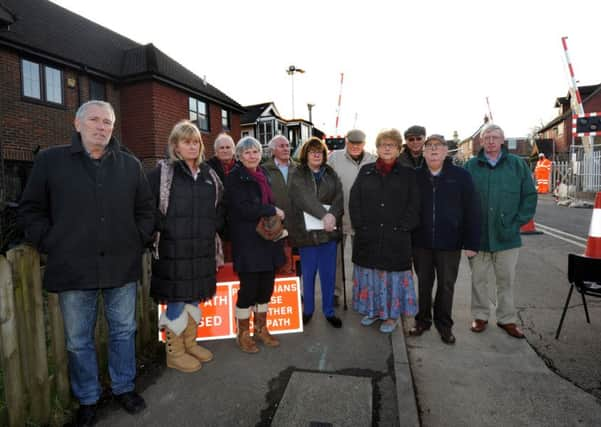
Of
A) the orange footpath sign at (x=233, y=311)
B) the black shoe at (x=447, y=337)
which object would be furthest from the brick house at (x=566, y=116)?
the orange footpath sign at (x=233, y=311)

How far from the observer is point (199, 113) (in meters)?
19.0

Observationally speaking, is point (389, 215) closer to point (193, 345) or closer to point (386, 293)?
point (386, 293)

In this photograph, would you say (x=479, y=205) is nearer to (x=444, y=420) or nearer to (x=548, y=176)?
(x=444, y=420)

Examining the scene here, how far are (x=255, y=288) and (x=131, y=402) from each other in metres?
1.36

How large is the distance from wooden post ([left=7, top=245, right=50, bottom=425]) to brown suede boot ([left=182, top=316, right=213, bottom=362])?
45.5 inches

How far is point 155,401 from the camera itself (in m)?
2.84

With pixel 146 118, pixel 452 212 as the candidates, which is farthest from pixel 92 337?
pixel 146 118

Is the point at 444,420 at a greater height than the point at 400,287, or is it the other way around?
the point at 400,287

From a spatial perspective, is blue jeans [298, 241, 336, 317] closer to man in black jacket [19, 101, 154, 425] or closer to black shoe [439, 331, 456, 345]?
black shoe [439, 331, 456, 345]

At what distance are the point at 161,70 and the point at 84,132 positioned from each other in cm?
1533

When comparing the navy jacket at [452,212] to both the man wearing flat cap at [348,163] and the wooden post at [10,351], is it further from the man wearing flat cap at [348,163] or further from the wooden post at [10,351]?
the wooden post at [10,351]

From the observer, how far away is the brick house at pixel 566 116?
3711 centimetres

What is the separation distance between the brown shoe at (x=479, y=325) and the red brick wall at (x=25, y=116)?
11792mm

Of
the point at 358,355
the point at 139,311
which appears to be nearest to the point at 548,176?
the point at 358,355
